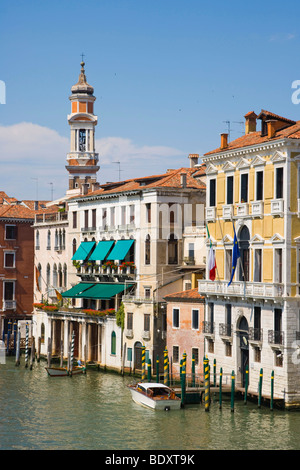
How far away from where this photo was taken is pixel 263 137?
48188mm

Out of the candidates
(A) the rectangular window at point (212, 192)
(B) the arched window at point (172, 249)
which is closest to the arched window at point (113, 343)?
(B) the arched window at point (172, 249)

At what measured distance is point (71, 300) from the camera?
72.5 meters

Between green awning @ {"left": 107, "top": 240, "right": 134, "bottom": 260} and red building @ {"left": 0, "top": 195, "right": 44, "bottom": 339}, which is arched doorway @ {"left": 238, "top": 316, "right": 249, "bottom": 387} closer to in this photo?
green awning @ {"left": 107, "top": 240, "right": 134, "bottom": 260}

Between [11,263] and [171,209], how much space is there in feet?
79.5

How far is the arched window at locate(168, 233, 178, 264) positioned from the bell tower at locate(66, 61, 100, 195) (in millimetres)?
32434

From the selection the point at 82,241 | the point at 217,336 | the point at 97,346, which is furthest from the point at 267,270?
the point at 82,241

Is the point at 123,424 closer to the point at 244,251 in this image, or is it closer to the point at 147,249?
the point at 244,251

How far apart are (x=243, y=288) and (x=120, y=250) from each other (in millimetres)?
17792

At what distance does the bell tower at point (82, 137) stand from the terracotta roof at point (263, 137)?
4200 cm

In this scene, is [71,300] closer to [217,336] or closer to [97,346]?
[97,346]

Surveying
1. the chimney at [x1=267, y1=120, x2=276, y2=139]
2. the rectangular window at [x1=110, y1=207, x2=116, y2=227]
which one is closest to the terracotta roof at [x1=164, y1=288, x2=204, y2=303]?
the chimney at [x1=267, y1=120, x2=276, y2=139]

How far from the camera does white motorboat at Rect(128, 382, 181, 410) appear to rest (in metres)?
45.9
